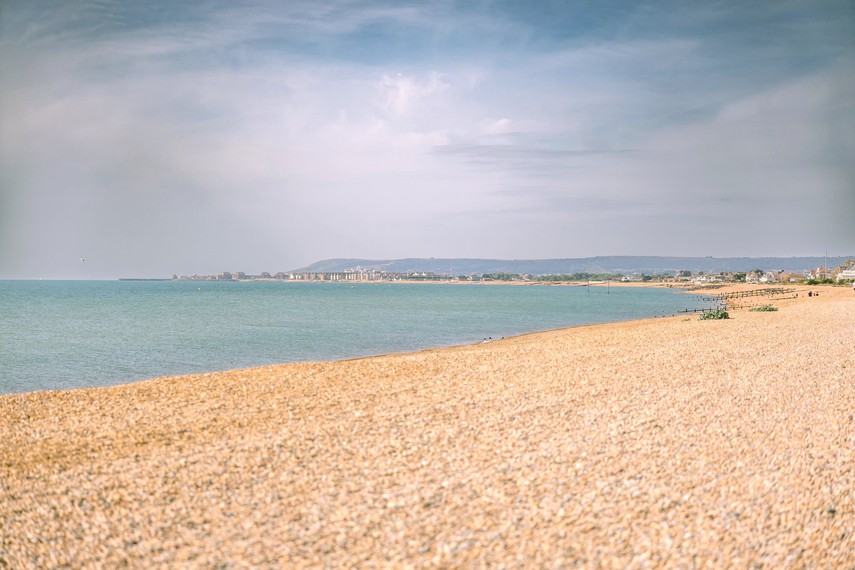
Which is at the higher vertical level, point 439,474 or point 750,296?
point 439,474

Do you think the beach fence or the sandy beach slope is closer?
the sandy beach slope

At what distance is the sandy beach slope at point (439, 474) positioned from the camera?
4406mm

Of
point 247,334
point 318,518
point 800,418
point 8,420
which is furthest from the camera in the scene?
point 247,334

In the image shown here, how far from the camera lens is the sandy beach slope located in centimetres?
441

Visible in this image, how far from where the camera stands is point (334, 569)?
13.4ft

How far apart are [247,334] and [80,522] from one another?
84.1 ft

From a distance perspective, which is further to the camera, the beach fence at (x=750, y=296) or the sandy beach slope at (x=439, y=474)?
the beach fence at (x=750, y=296)

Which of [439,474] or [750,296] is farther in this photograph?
[750,296]

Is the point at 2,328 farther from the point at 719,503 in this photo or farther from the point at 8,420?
the point at 719,503

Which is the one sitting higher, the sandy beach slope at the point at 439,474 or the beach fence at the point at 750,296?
the sandy beach slope at the point at 439,474

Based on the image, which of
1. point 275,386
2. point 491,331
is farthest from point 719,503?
point 491,331

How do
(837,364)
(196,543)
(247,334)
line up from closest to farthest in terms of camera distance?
(196,543) < (837,364) < (247,334)

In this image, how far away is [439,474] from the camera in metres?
5.82

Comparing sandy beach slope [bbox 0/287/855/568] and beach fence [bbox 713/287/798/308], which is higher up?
sandy beach slope [bbox 0/287/855/568]
